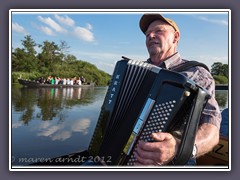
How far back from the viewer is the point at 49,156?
2.16 m

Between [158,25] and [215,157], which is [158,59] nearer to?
[158,25]

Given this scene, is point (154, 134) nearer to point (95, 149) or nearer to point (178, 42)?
point (95, 149)

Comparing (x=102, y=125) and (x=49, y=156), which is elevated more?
(x=102, y=125)

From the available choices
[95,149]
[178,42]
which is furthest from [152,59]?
[95,149]

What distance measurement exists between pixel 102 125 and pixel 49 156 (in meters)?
0.71

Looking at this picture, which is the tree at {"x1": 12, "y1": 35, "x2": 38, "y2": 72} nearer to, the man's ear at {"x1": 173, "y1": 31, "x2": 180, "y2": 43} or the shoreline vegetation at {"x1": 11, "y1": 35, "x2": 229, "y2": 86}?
the shoreline vegetation at {"x1": 11, "y1": 35, "x2": 229, "y2": 86}

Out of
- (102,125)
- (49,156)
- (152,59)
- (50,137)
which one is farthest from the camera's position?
(50,137)

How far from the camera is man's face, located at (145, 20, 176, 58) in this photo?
195 cm

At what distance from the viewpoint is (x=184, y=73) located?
68.9 inches

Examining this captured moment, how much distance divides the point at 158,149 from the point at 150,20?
94 cm

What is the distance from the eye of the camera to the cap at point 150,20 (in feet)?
6.37

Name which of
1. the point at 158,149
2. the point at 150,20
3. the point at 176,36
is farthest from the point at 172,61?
the point at 158,149

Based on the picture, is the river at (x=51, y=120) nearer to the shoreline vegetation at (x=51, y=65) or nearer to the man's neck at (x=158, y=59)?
the shoreline vegetation at (x=51, y=65)

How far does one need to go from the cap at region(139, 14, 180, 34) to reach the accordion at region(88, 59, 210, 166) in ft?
1.56
